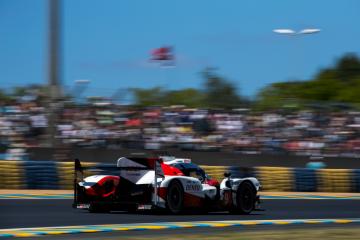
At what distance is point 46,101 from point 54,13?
293cm

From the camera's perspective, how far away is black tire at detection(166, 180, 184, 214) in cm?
1209

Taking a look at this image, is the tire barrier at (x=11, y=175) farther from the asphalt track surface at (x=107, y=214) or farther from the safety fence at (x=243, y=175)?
the asphalt track surface at (x=107, y=214)

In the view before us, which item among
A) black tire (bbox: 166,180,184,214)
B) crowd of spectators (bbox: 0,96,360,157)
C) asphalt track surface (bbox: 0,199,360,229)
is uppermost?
crowd of spectators (bbox: 0,96,360,157)

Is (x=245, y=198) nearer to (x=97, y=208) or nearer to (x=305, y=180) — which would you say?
(x=97, y=208)

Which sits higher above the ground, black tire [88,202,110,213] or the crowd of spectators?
the crowd of spectators

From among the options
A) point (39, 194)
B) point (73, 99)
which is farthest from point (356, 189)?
point (39, 194)

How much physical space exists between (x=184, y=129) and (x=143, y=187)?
10146 mm

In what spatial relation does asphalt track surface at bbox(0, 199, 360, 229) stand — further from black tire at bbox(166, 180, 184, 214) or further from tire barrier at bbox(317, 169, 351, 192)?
tire barrier at bbox(317, 169, 351, 192)

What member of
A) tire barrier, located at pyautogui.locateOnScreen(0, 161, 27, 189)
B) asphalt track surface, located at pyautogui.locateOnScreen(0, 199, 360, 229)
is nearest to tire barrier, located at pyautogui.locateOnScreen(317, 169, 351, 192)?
asphalt track surface, located at pyautogui.locateOnScreen(0, 199, 360, 229)

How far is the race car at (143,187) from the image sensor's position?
1197 cm

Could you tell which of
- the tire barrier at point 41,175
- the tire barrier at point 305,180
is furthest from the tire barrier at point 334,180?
the tire barrier at point 41,175

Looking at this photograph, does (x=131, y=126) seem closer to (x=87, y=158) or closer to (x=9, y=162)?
(x=87, y=158)

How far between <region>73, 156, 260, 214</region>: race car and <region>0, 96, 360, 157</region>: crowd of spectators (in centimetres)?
775

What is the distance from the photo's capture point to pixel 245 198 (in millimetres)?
13203
